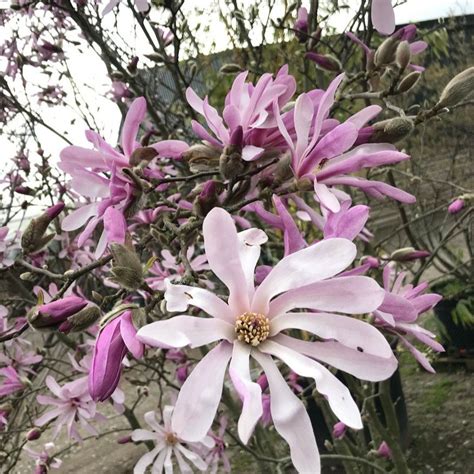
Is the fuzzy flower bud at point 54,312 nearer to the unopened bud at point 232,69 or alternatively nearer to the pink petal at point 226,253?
the pink petal at point 226,253

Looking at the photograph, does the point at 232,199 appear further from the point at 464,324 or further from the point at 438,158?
the point at 438,158

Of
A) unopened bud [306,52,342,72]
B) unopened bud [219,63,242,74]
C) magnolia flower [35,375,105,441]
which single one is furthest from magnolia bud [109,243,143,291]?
unopened bud [219,63,242,74]

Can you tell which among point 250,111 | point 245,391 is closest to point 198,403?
point 245,391

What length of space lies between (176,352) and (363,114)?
1.21 meters

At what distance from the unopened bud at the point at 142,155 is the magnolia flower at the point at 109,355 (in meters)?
0.21

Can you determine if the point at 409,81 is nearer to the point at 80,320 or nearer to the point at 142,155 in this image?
the point at 142,155

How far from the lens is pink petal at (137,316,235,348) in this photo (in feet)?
1.37

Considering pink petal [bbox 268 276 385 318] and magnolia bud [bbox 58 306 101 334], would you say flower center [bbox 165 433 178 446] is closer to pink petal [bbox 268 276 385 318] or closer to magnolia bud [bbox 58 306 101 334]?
magnolia bud [bbox 58 306 101 334]

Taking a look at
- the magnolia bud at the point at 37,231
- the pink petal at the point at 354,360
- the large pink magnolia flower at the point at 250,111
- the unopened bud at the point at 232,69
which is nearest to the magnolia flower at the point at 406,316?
the pink petal at the point at 354,360

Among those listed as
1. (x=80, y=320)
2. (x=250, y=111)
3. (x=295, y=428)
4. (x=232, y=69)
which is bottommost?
(x=295, y=428)

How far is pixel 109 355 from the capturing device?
48cm

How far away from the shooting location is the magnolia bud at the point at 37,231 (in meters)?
0.72

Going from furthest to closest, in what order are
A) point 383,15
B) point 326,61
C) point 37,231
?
1. point 326,61
2. point 37,231
3. point 383,15

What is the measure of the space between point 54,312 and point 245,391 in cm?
24
